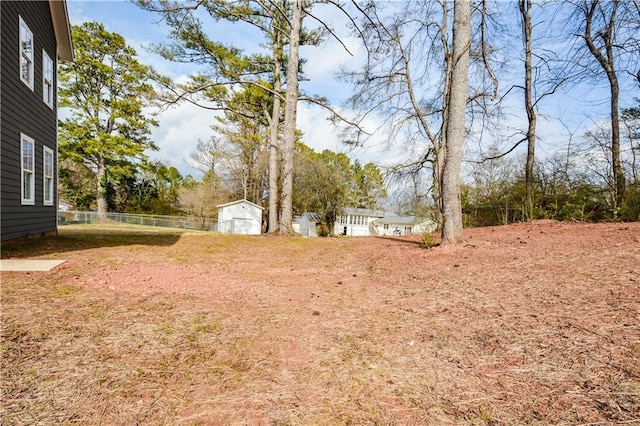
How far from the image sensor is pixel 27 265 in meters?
4.26

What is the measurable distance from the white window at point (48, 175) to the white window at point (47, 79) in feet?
4.31

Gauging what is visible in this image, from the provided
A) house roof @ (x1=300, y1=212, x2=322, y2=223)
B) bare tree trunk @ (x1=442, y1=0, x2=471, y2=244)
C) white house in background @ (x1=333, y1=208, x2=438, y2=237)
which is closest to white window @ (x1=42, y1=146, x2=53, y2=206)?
bare tree trunk @ (x1=442, y1=0, x2=471, y2=244)

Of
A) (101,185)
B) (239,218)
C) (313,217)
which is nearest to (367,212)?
(313,217)

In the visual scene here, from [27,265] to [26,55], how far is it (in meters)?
5.64

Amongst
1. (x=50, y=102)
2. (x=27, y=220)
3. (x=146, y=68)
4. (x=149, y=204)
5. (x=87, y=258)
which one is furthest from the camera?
(x=149, y=204)

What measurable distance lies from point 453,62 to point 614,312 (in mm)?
4551

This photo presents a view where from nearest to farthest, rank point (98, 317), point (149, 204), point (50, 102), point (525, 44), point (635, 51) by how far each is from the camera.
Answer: point (98, 317) < point (635, 51) < point (50, 102) < point (525, 44) < point (149, 204)

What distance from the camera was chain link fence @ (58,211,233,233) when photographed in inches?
794

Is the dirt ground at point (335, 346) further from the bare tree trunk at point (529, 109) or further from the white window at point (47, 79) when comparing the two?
the white window at point (47, 79)

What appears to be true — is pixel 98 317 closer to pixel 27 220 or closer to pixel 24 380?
pixel 24 380

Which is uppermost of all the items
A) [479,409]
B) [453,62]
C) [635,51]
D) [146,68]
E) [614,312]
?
[146,68]

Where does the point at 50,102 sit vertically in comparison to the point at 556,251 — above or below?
above

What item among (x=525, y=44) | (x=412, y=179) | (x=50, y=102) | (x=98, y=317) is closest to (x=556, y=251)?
(x=98, y=317)

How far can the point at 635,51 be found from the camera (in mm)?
7586
